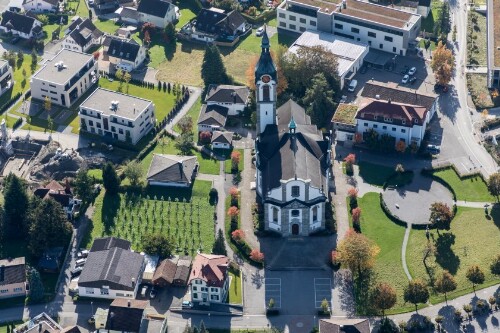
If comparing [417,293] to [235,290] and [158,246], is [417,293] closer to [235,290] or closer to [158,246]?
[235,290]

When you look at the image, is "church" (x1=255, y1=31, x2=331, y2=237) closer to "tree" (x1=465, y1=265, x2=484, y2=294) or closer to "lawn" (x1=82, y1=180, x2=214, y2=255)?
"lawn" (x1=82, y1=180, x2=214, y2=255)

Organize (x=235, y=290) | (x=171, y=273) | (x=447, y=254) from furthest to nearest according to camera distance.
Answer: (x=447, y=254) < (x=171, y=273) < (x=235, y=290)

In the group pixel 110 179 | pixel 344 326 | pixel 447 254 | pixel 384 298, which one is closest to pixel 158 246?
pixel 110 179

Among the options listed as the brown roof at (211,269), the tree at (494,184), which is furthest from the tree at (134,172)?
the tree at (494,184)

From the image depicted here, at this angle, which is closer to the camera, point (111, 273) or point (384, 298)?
point (384, 298)

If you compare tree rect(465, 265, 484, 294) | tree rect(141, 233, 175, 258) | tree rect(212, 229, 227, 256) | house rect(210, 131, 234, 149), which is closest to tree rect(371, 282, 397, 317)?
tree rect(465, 265, 484, 294)

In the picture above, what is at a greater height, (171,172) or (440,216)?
(171,172)

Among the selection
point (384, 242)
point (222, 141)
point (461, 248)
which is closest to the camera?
point (461, 248)

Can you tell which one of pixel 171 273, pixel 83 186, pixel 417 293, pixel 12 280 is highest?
pixel 83 186
